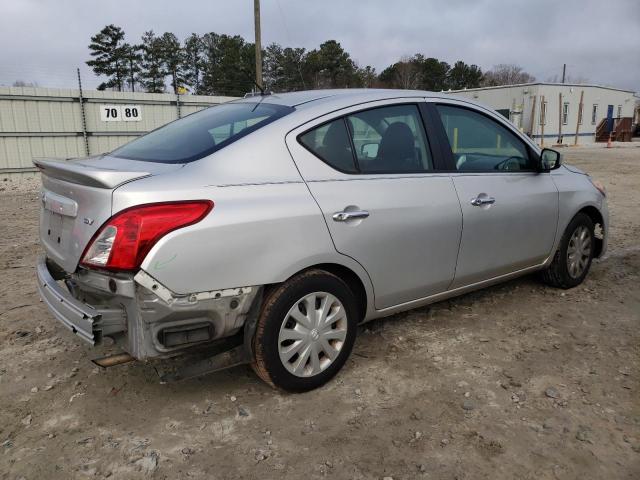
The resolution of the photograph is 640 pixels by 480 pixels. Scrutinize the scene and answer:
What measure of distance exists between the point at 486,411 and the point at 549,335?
4.03 feet

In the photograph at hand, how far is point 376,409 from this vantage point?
2797mm

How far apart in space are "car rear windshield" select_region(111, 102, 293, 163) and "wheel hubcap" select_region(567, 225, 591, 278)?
288 cm

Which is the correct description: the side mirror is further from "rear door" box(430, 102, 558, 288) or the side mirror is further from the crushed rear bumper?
the crushed rear bumper

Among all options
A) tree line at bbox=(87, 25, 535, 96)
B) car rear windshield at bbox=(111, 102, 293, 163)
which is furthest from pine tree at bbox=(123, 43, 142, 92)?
car rear windshield at bbox=(111, 102, 293, 163)

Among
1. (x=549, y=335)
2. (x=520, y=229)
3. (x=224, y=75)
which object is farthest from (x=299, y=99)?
(x=224, y=75)

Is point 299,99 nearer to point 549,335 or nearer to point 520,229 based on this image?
point 520,229

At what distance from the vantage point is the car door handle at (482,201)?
350cm

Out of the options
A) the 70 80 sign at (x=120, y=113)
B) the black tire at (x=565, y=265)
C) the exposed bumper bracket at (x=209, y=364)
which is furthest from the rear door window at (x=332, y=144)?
the 70 80 sign at (x=120, y=113)

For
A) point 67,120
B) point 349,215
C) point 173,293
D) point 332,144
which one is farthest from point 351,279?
point 67,120

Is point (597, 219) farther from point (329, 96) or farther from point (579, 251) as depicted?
point (329, 96)

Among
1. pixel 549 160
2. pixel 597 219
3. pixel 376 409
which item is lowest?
pixel 376 409

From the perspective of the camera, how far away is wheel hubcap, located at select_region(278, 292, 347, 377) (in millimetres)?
2764

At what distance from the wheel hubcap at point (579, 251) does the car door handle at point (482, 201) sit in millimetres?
1261

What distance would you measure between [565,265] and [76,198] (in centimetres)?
379
